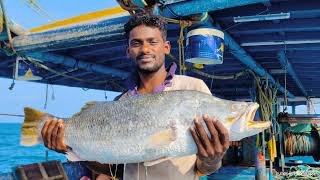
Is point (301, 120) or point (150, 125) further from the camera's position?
point (301, 120)

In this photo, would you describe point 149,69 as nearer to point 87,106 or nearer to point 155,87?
point 155,87

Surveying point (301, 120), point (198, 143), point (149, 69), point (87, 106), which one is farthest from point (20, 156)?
point (198, 143)

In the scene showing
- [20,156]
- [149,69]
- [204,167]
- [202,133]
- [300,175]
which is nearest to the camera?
[202,133]

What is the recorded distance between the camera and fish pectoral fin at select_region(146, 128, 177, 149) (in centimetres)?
227

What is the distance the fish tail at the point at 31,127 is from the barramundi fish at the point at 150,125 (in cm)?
26

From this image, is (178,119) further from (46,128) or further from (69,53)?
(69,53)

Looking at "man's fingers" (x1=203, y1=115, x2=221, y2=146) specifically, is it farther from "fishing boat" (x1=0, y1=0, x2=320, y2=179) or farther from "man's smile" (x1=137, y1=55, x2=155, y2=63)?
"fishing boat" (x1=0, y1=0, x2=320, y2=179)

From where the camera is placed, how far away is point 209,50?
16.1 feet

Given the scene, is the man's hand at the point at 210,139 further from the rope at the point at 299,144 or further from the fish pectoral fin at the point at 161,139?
the rope at the point at 299,144

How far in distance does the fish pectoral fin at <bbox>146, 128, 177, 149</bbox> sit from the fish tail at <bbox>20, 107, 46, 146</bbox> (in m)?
0.91

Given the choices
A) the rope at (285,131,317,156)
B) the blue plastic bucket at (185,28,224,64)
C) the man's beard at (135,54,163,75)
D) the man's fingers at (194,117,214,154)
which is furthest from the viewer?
the rope at (285,131,317,156)

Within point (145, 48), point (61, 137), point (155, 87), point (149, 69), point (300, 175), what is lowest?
point (300, 175)

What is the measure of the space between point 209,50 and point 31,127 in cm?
287

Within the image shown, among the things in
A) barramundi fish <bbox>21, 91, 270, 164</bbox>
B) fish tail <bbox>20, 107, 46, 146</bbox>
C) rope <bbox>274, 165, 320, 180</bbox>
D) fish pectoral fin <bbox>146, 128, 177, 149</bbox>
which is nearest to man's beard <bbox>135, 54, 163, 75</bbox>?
barramundi fish <bbox>21, 91, 270, 164</bbox>
